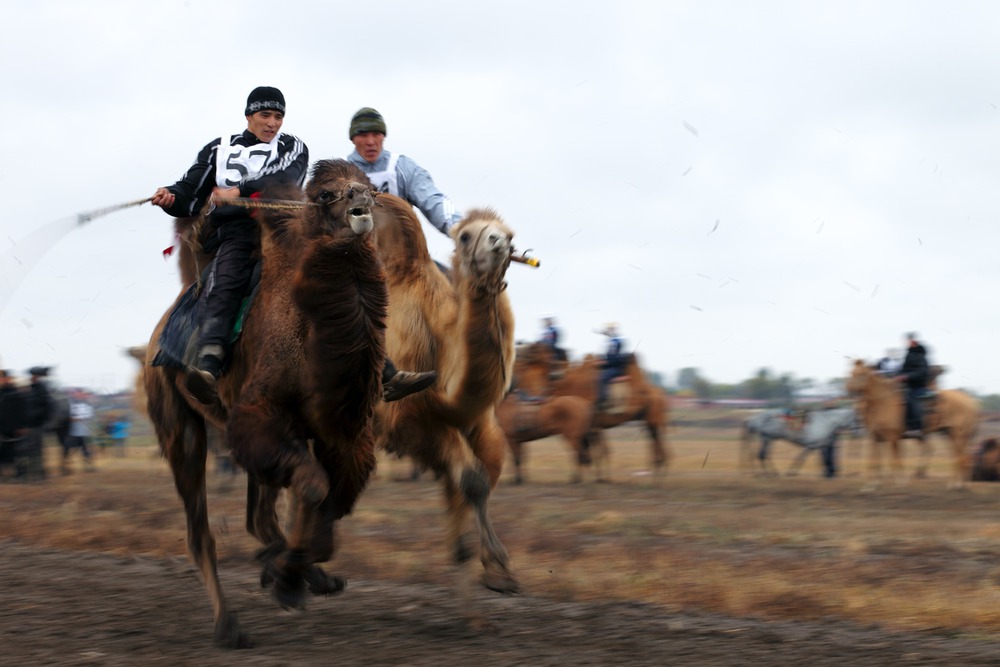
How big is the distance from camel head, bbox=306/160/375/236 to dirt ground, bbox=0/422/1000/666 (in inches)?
81.8

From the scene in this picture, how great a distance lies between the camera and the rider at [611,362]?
22.6m

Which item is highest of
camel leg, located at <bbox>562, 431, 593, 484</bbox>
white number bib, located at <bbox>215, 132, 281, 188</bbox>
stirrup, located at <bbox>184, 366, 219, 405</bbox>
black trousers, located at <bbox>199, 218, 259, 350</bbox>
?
white number bib, located at <bbox>215, 132, 281, 188</bbox>

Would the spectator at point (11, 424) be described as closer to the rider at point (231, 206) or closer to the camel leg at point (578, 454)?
the camel leg at point (578, 454)

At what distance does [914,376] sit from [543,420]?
6576mm

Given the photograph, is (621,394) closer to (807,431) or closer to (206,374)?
(807,431)

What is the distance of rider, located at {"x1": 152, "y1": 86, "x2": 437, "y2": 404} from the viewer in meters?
6.33

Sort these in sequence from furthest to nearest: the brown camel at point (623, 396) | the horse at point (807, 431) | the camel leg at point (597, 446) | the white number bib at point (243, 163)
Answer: the horse at point (807, 431) → the brown camel at point (623, 396) → the camel leg at point (597, 446) → the white number bib at point (243, 163)

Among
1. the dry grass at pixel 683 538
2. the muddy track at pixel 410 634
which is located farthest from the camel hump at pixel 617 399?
the muddy track at pixel 410 634

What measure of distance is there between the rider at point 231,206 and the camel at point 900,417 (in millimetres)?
16390

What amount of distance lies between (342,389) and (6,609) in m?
3.31

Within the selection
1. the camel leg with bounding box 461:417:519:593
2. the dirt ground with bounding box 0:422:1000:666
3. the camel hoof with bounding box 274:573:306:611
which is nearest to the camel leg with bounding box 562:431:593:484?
the dirt ground with bounding box 0:422:1000:666

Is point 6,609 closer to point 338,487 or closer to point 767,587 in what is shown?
point 338,487

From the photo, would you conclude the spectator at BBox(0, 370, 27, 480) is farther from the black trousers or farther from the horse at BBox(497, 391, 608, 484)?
the black trousers

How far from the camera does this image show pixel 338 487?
5.80m
